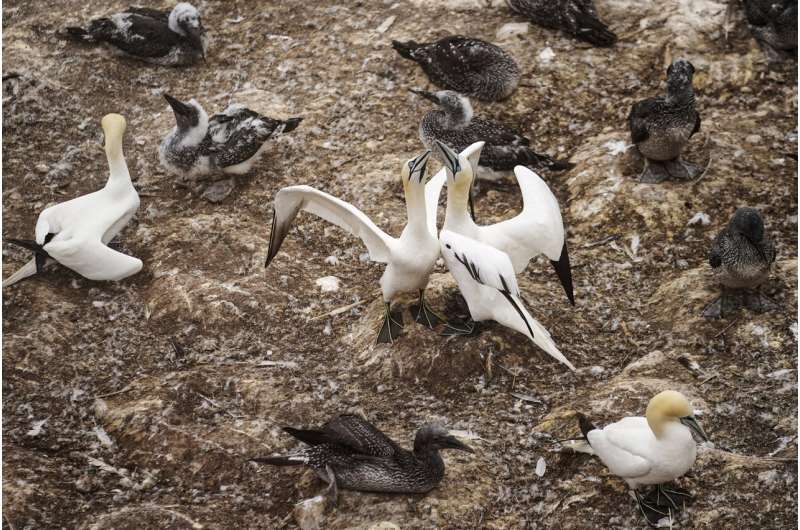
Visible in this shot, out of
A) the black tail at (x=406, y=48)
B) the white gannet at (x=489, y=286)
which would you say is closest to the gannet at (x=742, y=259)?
the white gannet at (x=489, y=286)

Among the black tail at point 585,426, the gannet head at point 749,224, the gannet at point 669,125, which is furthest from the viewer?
the gannet at point 669,125

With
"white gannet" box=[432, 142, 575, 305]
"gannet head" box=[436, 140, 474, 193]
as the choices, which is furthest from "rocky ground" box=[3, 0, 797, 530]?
"gannet head" box=[436, 140, 474, 193]

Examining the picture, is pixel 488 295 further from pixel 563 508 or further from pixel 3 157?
pixel 3 157

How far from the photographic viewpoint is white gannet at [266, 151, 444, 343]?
5.32m

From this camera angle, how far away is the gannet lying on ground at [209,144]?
286 inches

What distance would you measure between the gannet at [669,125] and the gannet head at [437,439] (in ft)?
10.4

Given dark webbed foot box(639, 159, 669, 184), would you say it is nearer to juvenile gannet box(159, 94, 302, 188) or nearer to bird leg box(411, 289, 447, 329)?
bird leg box(411, 289, 447, 329)

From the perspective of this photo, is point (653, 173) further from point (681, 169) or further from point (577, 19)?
point (577, 19)

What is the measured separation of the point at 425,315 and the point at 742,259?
1.91 metres

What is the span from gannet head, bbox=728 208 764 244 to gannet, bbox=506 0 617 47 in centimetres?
308

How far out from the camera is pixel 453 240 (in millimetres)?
5277

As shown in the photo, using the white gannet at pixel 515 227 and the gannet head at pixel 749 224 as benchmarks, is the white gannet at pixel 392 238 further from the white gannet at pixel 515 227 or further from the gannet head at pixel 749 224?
the gannet head at pixel 749 224

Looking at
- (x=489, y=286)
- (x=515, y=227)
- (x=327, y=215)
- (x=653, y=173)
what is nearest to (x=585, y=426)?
(x=489, y=286)

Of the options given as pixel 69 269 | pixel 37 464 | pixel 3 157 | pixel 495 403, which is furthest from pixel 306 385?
pixel 3 157
